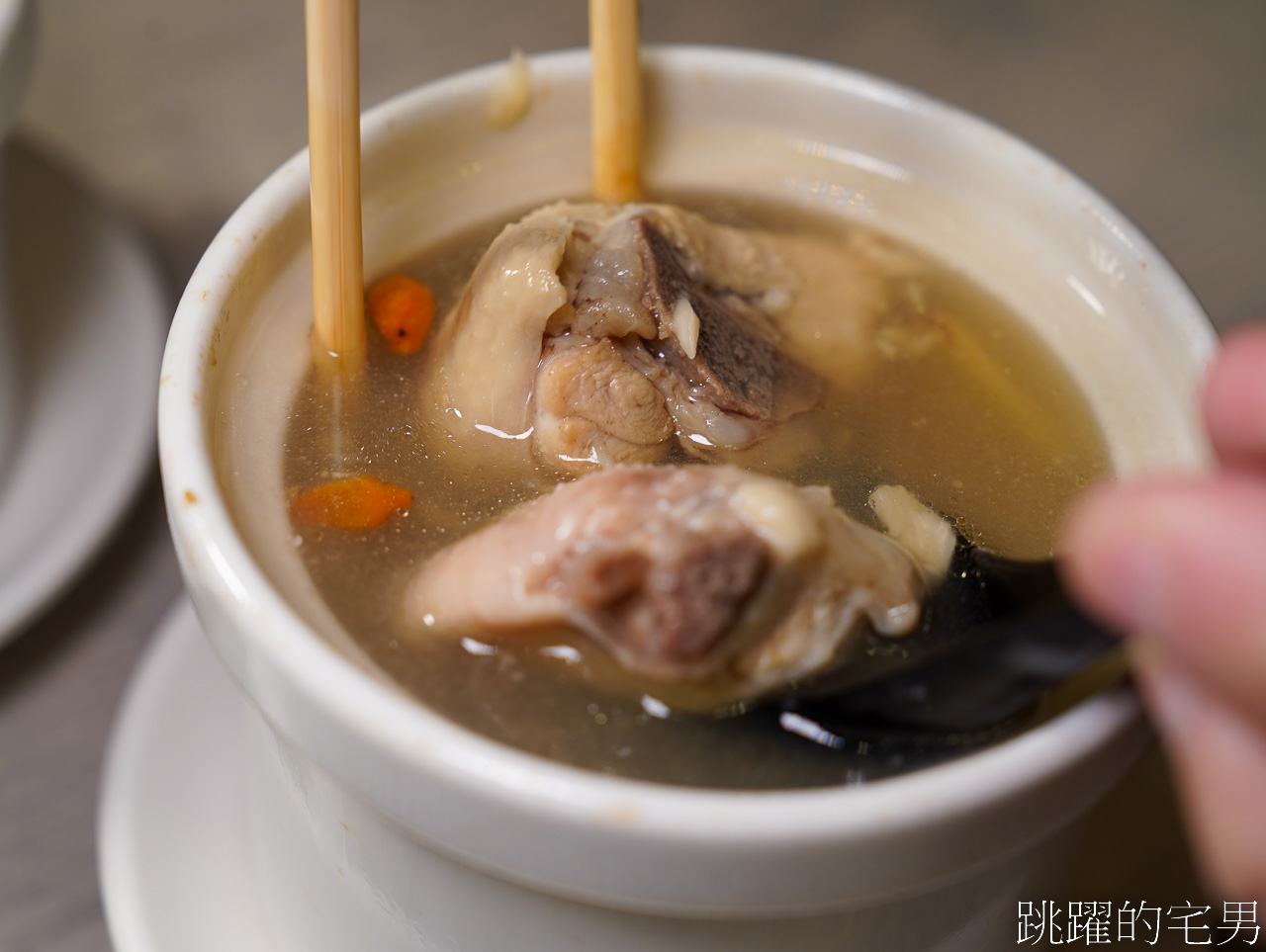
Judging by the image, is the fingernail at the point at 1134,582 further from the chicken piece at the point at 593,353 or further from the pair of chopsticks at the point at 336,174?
the pair of chopsticks at the point at 336,174

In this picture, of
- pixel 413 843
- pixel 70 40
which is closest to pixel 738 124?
pixel 413 843

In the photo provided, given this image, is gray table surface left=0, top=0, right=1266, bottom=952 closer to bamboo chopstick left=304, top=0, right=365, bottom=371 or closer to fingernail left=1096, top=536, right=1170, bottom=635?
bamboo chopstick left=304, top=0, right=365, bottom=371

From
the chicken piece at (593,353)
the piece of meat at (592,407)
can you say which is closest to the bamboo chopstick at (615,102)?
the chicken piece at (593,353)

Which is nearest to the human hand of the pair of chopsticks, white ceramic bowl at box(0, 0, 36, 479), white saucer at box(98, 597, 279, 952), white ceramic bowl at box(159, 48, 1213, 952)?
white ceramic bowl at box(159, 48, 1213, 952)

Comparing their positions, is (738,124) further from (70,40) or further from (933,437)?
(70,40)

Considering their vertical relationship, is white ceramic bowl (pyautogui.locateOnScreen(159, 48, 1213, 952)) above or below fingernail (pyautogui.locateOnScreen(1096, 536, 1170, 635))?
below
